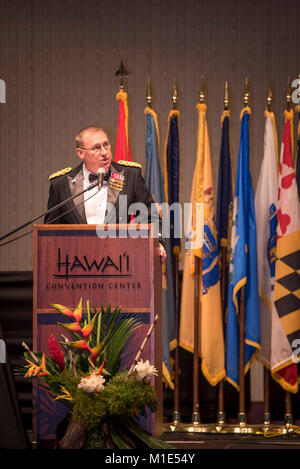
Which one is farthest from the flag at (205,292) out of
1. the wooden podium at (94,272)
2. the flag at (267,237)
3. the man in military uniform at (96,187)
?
the wooden podium at (94,272)

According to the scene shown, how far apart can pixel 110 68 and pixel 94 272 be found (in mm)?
3176

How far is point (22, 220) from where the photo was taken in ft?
20.1

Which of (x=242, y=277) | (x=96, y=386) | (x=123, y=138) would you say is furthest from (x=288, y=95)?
(x=96, y=386)

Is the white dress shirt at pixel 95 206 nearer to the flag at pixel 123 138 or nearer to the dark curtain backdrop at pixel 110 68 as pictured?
the flag at pixel 123 138

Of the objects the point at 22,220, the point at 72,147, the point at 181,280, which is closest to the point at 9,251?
the point at 22,220

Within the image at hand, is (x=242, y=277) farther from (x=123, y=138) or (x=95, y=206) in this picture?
(x=95, y=206)

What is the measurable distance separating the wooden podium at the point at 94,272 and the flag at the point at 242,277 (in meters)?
1.80

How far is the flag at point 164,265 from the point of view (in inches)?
199

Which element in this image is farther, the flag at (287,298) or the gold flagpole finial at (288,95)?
the gold flagpole finial at (288,95)

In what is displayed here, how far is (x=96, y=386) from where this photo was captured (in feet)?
9.27

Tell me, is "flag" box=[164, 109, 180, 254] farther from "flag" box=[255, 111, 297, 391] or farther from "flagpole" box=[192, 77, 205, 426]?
"flag" box=[255, 111, 297, 391]

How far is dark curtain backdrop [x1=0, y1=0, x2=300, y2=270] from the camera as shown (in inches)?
233

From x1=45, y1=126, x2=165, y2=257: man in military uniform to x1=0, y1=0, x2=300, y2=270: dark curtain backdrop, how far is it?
200 centimetres
